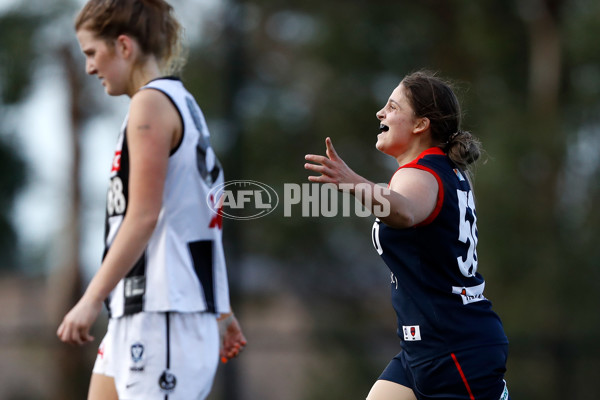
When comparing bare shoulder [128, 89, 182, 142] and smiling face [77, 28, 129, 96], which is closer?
bare shoulder [128, 89, 182, 142]

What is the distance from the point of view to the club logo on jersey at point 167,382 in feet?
7.46

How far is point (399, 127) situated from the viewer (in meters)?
2.48

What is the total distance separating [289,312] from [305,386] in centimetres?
118

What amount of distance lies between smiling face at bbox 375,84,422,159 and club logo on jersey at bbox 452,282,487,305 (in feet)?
1.66

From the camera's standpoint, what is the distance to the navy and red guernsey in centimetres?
231

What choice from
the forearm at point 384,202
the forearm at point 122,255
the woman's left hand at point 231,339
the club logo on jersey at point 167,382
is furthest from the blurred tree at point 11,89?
the forearm at point 384,202

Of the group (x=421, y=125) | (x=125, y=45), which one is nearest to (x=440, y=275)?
(x=421, y=125)

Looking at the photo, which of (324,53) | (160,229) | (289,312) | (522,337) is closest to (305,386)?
(289,312)

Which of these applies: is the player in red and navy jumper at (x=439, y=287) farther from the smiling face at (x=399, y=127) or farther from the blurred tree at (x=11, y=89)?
the blurred tree at (x=11, y=89)

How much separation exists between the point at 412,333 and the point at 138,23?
1.41 meters

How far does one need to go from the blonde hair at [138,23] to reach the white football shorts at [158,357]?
94 cm

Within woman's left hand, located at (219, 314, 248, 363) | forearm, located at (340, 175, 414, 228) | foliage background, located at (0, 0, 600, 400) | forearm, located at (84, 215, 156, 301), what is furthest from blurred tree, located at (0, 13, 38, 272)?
forearm, located at (340, 175, 414, 228)

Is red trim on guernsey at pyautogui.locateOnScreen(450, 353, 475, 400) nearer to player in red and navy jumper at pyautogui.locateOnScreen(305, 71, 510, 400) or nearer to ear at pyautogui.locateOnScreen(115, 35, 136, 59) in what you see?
player in red and navy jumper at pyautogui.locateOnScreen(305, 71, 510, 400)

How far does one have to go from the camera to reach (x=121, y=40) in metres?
2.50
